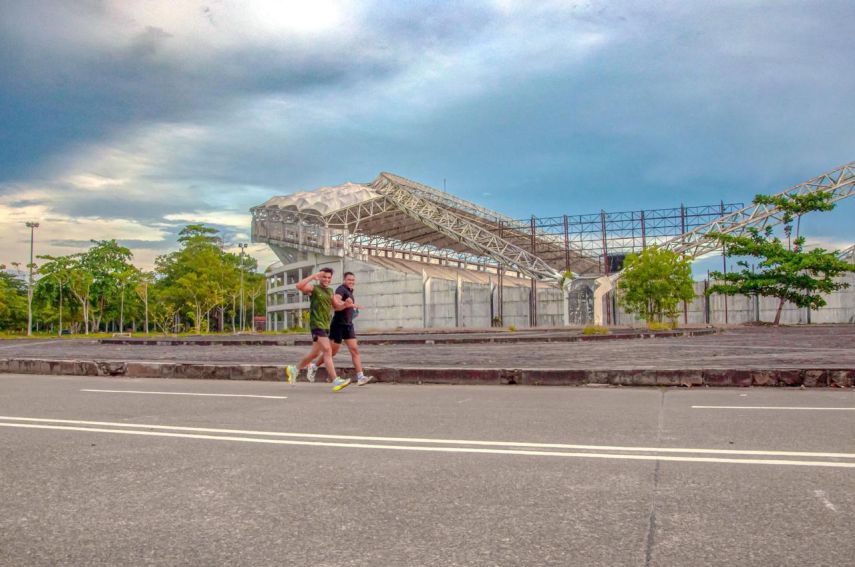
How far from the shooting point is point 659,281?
41.1 meters

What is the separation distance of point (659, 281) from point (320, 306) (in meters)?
33.4

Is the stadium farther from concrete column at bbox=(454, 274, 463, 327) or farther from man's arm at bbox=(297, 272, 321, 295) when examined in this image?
man's arm at bbox=(297, 272, 321, 295)

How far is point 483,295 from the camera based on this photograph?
5478cm

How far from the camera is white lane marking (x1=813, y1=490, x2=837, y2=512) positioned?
154 inches

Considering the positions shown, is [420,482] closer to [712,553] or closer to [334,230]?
[712,553]

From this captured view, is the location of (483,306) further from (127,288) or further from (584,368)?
(127,288)

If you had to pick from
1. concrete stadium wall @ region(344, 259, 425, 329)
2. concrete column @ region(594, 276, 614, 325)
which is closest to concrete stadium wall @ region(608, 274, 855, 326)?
concrete column @ region(594, 276, 614, 325)

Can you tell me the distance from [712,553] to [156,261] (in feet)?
346

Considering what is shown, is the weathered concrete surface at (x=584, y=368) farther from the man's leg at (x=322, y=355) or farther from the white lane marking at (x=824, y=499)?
the white lane marking at (x=824, y=499)

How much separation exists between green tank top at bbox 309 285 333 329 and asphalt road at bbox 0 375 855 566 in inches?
118

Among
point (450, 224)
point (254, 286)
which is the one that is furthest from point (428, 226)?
point (254, 286)

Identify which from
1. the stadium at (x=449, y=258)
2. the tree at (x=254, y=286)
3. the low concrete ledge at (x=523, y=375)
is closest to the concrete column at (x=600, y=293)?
the stadium at (x=449, y=258)

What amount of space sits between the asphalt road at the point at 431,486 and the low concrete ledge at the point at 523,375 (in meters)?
2.72

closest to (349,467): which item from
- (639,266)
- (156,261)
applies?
(639,266)
